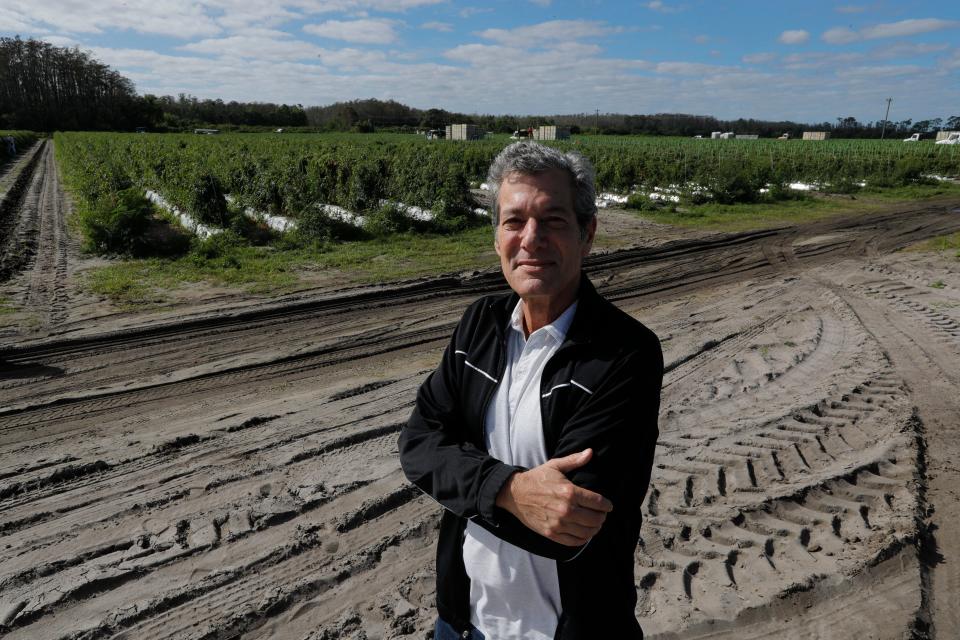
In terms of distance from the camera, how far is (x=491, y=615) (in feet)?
5.51

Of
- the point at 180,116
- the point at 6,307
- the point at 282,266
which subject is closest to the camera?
the point at 6,307

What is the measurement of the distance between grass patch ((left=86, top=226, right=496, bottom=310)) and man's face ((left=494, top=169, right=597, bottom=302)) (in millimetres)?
8397

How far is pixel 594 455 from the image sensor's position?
142 centimetres

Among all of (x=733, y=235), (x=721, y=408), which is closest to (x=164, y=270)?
(x=721, y=408)

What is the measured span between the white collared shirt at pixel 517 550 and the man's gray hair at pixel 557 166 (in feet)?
0.96

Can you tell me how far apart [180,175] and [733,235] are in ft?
51.5

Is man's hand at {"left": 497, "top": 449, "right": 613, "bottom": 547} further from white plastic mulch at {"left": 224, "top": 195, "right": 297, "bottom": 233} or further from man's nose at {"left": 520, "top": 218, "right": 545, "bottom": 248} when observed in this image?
white plastic mulch at {"left": 224, "top": 195, "right": 297, "bottom": 233}

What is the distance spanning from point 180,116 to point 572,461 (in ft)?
336

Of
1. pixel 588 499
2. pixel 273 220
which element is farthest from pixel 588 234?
pixel 273 220

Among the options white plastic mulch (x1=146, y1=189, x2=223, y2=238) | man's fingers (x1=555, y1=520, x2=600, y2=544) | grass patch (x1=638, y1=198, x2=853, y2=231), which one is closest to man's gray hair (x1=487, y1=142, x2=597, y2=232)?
man's fingers (x1=555, y1=520, x2=600, y2=544)

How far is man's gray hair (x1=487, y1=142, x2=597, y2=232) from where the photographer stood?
1648 mm

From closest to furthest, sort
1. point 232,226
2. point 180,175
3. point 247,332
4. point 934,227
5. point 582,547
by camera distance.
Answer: point 582,547
point 247,332
point 232,226
point 934,227
point 180,175

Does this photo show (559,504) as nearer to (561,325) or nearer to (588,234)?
(561,325)

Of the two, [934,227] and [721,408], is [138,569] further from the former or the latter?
[934,227]
